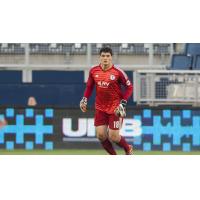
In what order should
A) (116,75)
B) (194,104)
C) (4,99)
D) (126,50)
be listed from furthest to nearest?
(126,50), (4,99), (194,104), (116,75)

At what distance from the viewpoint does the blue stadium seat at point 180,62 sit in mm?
24875

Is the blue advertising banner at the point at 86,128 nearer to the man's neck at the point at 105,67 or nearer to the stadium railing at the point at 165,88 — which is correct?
the stadium railing at the point at 165,88

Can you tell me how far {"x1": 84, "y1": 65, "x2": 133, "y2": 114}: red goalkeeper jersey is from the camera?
1448 cm

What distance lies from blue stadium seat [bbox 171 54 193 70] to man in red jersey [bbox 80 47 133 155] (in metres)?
10.2

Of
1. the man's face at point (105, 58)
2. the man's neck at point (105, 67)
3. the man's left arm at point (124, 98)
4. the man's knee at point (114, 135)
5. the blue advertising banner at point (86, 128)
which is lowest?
the blue advertising banner at point (86, 128)

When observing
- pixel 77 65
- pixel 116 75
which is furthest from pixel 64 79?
pixel 116 75

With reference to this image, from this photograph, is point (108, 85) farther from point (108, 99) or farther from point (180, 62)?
point (180, 62)

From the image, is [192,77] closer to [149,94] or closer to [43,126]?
[149,94]

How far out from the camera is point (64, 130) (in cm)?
1883

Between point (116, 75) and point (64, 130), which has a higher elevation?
point (116, 75)

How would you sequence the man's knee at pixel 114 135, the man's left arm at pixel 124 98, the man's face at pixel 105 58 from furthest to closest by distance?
the man's knee at pixel 114 135, the man's left arm at pixel 124 98, the man's face at pixel 105 58

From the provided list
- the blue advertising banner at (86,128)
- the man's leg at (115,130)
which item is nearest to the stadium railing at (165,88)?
the blue advertising banner at (86,128)

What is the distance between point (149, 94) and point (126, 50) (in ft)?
24.4

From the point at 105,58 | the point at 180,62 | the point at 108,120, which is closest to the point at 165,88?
the point at 180,62
